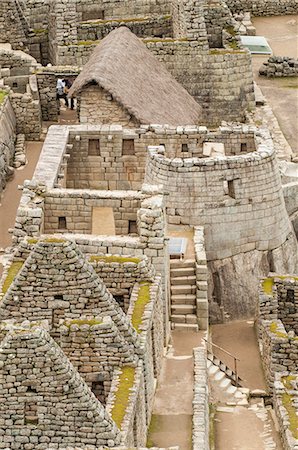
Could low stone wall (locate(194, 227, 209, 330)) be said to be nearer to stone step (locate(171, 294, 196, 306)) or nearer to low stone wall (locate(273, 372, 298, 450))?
stone step (locate(171, 294, 196, 306))

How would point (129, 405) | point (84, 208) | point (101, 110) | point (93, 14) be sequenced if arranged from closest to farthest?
point (129, 405), point (84, 208), point (101, 110), point (93, 14)

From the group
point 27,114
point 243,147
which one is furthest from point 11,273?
point 27,114

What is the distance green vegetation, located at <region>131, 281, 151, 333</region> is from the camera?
40594 mm

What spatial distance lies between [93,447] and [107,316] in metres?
3.67

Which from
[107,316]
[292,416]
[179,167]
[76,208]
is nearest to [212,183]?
[179,167]

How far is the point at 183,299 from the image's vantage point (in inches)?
1845

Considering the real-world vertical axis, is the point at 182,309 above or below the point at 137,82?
below

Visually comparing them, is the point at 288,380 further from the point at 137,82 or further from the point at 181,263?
Result: the point at 137,82

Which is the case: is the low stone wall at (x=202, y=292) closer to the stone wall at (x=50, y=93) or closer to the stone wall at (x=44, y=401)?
the stone wall at (x=44, y=401)

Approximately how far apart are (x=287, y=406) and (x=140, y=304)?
4.32 metres

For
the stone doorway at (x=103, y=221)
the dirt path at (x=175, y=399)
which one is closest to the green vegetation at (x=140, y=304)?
the dirt path at (x=175, y=399)

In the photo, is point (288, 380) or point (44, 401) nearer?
point (44, 401)

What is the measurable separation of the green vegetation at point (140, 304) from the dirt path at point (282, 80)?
65.8 ft

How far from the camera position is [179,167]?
1900 inches
